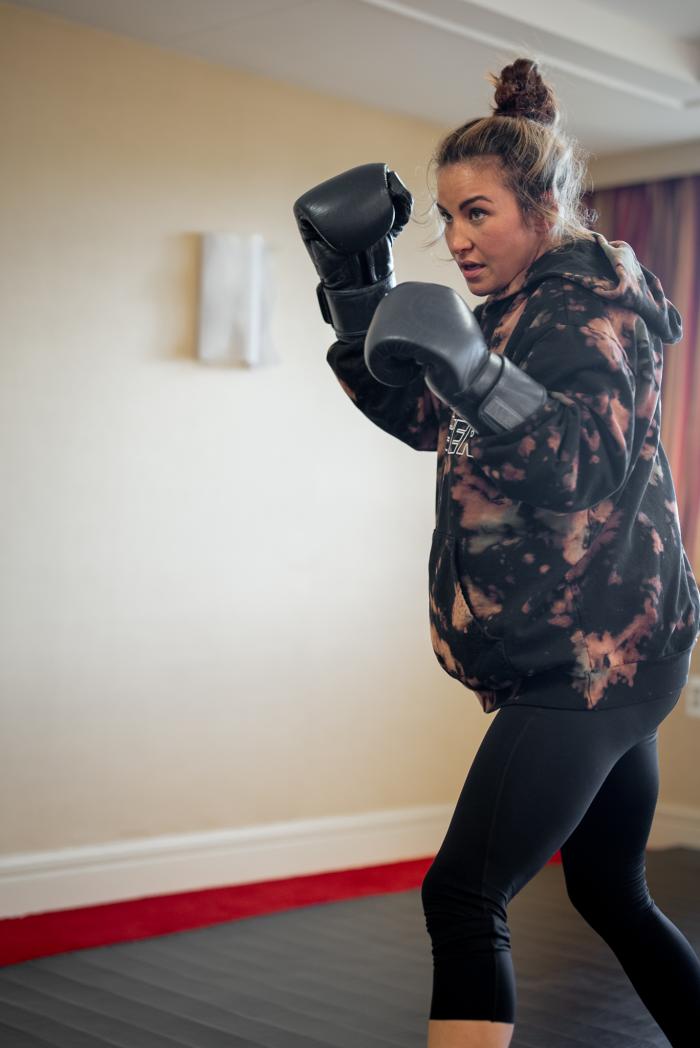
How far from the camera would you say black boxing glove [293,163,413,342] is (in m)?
1.81

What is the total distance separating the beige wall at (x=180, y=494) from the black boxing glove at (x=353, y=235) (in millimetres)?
1556

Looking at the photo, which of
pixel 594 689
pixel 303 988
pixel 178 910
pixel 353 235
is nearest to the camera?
pixel 594 689

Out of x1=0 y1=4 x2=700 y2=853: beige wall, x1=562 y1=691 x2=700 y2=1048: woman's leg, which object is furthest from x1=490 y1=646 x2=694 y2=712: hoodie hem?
x1=0 y1=4 x2=700 y2=853: beige wall

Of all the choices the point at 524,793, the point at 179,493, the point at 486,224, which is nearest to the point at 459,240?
the point at 486,224

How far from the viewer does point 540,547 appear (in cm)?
159

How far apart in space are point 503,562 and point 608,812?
399 mm

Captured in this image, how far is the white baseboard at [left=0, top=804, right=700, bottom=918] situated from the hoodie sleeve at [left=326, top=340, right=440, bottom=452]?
184cm

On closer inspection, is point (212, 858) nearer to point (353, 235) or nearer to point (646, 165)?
point (353, 235)

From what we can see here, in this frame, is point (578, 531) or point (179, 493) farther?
point (179, 493)

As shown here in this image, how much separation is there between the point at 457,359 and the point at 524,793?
1.67 ft

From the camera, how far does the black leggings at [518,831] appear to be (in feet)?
4.87

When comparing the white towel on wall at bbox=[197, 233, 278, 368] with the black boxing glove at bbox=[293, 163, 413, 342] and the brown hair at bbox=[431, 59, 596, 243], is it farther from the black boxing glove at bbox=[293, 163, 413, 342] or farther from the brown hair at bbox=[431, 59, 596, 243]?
the brown hair at bbox=[431, 59, 596, 243]

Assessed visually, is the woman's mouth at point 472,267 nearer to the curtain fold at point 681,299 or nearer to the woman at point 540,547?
the woman at point 540,547

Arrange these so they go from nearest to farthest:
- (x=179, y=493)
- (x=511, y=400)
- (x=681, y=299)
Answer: (x=511, y=400) < (x=179, y=493) < (x=681, y=299)
